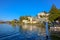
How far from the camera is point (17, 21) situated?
151 meters

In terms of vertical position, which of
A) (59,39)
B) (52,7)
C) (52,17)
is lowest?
(59,39)

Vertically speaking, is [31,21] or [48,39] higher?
[31,21]

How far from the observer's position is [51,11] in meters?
62.2

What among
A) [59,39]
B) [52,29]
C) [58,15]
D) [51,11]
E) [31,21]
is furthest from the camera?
[31,21]

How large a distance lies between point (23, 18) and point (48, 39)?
118 m

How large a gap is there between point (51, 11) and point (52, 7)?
10.8ft

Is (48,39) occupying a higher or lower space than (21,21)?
lower

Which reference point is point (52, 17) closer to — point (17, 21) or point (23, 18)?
point (23, 18)

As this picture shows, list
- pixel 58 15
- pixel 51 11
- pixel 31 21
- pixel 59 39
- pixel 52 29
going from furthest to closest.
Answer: pixel 31 21 → pixel 51 11 → pixel 58 15 → pixel 52 29 → pixel 59 39

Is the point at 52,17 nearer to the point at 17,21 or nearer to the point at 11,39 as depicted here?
the point at 11,39

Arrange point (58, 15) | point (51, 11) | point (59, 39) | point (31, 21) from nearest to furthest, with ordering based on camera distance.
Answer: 1. point (59, 39)
2. point (58, 15)
3. point (51, 11)
4. point (31, 21)

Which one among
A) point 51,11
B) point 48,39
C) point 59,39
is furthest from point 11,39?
point 51,11

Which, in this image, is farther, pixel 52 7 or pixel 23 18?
pixel 23 18

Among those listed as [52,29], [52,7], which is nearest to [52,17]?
[52,7]
